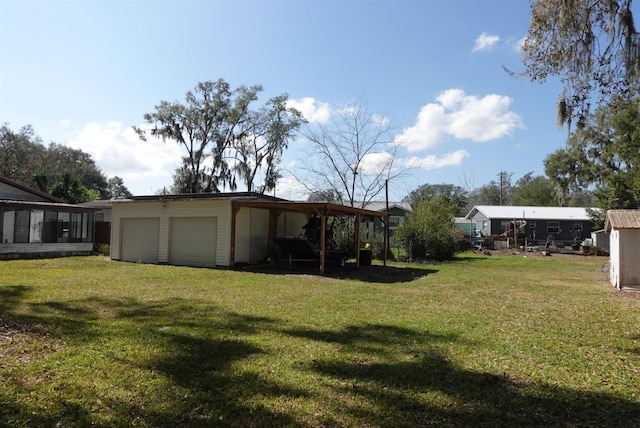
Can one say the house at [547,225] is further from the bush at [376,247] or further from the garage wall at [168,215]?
the garage wall at [168,215]

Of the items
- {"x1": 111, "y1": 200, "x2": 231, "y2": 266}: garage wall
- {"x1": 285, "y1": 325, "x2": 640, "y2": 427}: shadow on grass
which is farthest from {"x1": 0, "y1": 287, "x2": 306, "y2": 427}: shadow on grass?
{"x1": 111, "y1": 200, "x2": 231, "y2": 266}: garage wall

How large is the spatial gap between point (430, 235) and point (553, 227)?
867 inches

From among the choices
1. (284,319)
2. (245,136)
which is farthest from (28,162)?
(284,319)

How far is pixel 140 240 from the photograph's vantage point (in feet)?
60.4

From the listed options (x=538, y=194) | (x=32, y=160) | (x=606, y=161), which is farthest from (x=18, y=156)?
(x=538, y=194)

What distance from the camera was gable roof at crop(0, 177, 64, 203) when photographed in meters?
20.8

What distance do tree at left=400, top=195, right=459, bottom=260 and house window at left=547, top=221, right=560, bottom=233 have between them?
1988cm

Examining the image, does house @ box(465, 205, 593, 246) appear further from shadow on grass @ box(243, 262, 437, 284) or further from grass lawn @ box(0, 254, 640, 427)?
grass lawn @ box(0, 254, 640, 427)

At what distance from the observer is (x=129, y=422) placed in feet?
10.8

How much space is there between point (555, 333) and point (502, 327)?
719mm

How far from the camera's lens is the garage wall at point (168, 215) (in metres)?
16.0

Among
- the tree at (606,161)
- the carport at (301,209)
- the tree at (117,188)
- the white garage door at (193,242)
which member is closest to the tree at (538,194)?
the tree at (606,161)

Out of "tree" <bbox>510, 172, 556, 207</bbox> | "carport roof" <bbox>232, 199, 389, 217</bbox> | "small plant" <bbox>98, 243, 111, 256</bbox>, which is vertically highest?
"tree" <bbox>510, 172, 556, 207</bbox>

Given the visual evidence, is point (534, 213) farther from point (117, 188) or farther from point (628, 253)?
point (117, 188)
